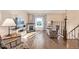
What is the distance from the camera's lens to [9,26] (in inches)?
96.7

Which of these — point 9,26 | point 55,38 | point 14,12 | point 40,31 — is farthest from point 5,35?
point 55,38

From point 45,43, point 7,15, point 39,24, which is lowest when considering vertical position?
point 45,43

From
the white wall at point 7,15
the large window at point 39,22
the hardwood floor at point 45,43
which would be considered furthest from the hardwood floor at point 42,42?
the white wall at point 7,15

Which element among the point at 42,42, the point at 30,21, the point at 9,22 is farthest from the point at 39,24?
the point at 9,22

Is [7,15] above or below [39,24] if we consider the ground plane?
above

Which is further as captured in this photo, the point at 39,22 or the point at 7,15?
the point at 39,22

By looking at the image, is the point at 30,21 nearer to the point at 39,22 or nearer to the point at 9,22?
the point at 39,22

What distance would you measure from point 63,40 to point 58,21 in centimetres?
34

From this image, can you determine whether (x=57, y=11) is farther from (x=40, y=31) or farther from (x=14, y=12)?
(x=14, y=12)

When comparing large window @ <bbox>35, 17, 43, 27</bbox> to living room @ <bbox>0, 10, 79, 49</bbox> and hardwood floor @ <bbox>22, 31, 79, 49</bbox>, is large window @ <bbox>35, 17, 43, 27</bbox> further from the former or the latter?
hardwood floor @ <bbox>22, 31, 79, 49</bbox>

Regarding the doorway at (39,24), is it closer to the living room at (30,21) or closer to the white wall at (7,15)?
the living room at (30,21)

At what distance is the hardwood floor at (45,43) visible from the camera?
241 centimetres

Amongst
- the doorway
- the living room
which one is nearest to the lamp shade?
the living room

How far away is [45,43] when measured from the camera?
2.44m
